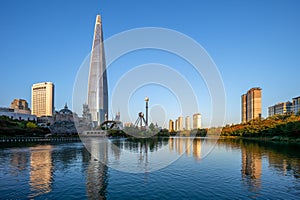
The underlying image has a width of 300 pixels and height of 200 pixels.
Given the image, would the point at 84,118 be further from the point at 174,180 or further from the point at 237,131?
the point at 174,180

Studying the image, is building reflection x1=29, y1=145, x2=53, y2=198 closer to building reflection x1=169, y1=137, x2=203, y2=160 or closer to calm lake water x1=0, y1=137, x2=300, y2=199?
calm lake water x1=0, y1=137, x2=300, y2=199

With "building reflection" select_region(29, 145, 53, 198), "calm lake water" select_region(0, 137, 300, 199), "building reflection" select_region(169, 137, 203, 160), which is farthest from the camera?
"building reflection" select_region(169, 137, 203, 160)

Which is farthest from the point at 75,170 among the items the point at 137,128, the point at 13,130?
the point at 137,128

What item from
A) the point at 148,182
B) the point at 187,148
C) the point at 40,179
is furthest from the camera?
the point at 187,148

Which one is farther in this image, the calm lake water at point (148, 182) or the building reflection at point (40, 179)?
the building reflection at point (40, 179)

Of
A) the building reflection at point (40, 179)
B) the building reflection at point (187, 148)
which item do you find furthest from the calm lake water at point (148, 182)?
the building reflection at point (187, 148)

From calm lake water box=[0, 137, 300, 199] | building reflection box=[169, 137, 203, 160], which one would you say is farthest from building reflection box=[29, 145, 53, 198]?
building reflection box=[169, 137, 203, 160]

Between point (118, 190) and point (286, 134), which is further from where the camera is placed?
point (286, 134)

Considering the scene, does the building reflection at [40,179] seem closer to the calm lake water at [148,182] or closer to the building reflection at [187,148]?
the calm lake water at [148,182]

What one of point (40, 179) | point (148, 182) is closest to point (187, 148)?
point (148, 182)

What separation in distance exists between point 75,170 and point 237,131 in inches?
4810

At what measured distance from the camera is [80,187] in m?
22.4

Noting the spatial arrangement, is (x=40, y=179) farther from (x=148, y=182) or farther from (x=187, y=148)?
(x=187, y=148)

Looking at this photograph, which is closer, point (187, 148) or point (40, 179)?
point (40, 179)
